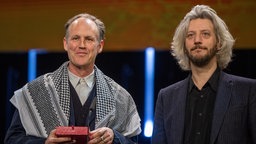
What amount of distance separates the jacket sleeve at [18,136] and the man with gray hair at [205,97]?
2.09ft

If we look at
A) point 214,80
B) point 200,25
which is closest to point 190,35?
point 200,25

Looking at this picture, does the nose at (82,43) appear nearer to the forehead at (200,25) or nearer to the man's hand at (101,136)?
the man's hand at (101,136)

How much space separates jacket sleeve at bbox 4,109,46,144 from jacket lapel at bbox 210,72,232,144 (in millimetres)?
900

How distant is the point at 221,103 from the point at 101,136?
0.62 m

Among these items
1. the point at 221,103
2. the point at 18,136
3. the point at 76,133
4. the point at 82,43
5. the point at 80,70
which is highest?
the point at 82,43

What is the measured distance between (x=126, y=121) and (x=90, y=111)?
24 cm

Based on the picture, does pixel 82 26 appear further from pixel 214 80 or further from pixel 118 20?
pixel 118 20

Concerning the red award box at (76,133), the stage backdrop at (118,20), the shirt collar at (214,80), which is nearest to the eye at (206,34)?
the shirt collar at (214,80)

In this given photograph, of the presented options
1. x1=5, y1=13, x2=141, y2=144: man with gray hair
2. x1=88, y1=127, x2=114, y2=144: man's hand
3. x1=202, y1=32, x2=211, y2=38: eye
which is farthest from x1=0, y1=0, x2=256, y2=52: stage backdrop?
x1=88, y1=127, x2=114, y2=144: man's hand

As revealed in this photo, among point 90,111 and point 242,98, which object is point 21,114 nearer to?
point 90,111

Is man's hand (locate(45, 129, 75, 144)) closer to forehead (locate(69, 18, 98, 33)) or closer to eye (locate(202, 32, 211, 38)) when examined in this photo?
forehead (locate(69, 18, 98, 33))

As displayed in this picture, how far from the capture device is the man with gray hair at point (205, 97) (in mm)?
2525

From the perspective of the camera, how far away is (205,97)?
265 cm

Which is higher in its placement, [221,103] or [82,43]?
[82,43]
